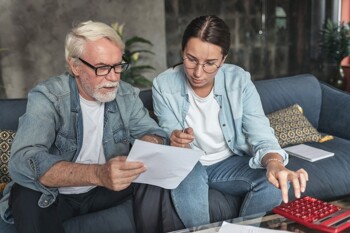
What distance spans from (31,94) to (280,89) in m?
1.52

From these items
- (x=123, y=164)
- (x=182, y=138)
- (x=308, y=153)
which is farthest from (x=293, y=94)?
(x=123, y=164)

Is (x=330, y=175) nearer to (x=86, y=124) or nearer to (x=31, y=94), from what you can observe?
(x=86, y=124)

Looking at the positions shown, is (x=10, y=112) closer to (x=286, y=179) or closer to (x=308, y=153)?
(x=286, y=179)

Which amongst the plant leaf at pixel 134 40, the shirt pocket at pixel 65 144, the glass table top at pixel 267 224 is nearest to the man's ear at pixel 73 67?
the shirt pocket at pixel 65 144

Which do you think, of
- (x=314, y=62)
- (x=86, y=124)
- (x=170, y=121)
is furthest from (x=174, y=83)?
(x=314, y=62)

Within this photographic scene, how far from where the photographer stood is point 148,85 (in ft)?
12.8

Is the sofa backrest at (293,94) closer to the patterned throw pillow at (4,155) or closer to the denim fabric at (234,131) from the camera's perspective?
the denim fabric at (234,131)

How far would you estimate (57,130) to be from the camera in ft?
4.76

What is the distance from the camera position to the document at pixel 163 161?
1.12 m

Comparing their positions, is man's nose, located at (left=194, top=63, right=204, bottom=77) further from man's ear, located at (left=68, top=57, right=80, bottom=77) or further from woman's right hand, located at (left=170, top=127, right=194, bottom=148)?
man's ear, located at (left=68, top=57, right=80, bottom=77)

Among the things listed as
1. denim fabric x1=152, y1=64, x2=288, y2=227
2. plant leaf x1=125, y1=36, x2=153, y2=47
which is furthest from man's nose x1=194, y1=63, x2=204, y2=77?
plant leaf x1=125, y1=36, x2=153, y2=47

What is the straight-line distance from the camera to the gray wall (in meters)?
3.49

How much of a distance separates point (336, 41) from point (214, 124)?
359 cm

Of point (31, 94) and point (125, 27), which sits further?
point (125, 27)
